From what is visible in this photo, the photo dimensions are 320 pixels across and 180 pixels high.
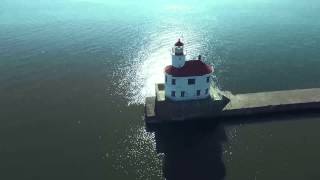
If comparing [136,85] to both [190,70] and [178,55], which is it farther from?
[190,70]

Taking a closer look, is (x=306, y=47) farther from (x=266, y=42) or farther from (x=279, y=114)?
(x=279, y=114)

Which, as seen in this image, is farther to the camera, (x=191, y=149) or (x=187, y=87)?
(x=187, y=87)

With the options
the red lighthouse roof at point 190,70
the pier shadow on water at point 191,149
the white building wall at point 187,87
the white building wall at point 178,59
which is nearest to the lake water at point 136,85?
the pier shadow on water at point 191,149

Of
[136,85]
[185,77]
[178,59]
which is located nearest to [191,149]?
[185,77]

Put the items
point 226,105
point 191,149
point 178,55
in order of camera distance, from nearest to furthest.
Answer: point 191,149 → point 178,55 → point 226,105

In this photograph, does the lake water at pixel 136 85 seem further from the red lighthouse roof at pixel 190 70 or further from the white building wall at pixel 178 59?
the white building wall at pixel 178 59

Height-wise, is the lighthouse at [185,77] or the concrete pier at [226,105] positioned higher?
the lighthouse at [185,77]
